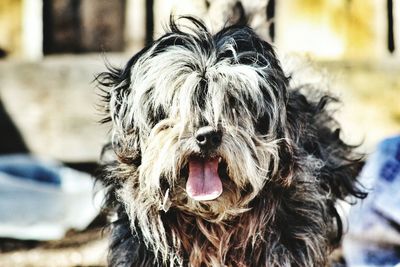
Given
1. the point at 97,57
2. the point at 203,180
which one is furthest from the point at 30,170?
the point at 203,180

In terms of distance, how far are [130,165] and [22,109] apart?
3.81m

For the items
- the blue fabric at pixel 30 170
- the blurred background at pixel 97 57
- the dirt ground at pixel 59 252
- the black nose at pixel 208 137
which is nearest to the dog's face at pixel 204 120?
the black nose at pixel 208 137

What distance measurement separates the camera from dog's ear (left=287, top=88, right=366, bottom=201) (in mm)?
3180

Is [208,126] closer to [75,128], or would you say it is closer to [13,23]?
[75,128]

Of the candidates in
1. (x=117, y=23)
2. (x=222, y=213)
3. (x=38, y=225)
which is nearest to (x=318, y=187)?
(x=222, y=213)

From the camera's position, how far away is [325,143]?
3.70 m

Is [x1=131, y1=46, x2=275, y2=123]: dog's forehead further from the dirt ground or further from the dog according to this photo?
the dirt ground

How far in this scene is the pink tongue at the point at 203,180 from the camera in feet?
9.19

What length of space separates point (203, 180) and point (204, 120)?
0.74 ft

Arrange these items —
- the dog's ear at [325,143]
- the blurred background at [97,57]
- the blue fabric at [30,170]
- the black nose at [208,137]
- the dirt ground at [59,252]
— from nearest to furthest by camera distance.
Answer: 1. the black nose at [208,137]
2. the dog's ear at [325,143]
3. the dirt ground at [59,252]
4. the blue fabric at [30,170]
5. the blurred background at [97,57]

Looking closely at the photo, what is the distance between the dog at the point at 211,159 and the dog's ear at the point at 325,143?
19 mm

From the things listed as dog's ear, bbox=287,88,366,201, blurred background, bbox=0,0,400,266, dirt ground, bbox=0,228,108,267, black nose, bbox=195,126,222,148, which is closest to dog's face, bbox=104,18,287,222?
black nose, bbox=195,126,222,148

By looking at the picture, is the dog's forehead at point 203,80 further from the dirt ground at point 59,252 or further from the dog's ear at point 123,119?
the dirt ground at point 59,252

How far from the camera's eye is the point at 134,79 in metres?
3.00
